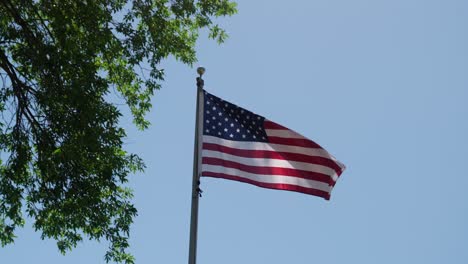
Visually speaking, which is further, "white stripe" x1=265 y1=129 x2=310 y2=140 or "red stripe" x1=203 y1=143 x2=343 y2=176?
"white stripe" x1=265 y1=129 x2=310 y2=140

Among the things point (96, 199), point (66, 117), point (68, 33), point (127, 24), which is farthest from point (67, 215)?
point (127, 24)

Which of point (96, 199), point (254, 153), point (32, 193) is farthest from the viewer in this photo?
point (32, 193)

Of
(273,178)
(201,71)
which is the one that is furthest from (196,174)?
(201,71)

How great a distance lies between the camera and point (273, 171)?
30.5ft

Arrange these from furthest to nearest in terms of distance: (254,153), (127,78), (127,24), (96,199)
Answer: (127,78) → (127,24) → (96,199) → (254,153)

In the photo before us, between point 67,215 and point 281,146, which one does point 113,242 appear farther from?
point 281,146

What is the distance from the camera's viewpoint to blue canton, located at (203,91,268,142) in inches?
372

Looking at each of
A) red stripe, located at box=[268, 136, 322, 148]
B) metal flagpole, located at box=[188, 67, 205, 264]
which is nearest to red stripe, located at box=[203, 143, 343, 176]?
red stripe, located at box=[268, 136, 322, 148]

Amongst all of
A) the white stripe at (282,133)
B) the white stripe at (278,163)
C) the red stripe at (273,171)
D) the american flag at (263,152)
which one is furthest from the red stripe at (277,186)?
the white stripe at (282,133)

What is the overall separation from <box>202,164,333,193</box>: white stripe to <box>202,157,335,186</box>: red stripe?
0.17 ft

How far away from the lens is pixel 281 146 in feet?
31.4

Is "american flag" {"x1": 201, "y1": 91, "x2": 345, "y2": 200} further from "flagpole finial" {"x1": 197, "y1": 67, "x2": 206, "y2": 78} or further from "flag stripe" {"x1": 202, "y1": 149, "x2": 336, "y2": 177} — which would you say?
"flagpole finial" {"x1": 197, "y1": 67, "x2": 206, "y2": 78}

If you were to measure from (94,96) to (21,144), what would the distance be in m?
2.22

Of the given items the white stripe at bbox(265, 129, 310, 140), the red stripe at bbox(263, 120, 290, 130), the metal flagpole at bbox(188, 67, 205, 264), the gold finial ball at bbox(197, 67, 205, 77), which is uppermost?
the gold finial ball at bbox(197, 67, 205, 77)
